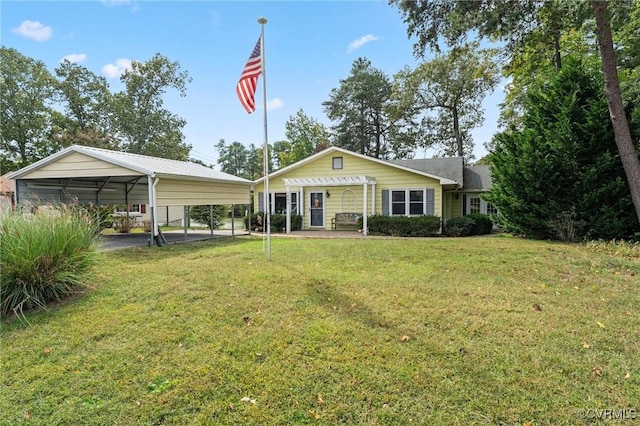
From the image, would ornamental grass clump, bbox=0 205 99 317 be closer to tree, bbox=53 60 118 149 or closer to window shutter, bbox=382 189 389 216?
window shutter, bbox=382 189 389 216

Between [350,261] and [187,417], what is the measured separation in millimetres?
5114

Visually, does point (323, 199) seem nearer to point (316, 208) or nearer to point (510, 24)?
point (316, 208)

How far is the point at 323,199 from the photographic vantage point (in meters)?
17.1

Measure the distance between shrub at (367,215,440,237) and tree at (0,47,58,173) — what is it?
28.0 metres

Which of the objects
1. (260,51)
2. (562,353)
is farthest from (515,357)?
(260,51)

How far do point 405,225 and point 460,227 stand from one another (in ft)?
7.53

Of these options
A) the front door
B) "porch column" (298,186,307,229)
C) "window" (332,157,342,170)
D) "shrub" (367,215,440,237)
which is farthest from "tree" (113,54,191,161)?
"shrub" (367,215,440,237)

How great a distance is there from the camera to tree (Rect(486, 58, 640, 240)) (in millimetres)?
9508

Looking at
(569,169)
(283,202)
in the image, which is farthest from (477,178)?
(283,202)

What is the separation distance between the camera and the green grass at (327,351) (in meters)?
2.53

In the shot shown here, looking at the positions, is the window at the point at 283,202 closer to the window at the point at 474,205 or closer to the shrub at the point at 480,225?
the shrub at the point at 480,225

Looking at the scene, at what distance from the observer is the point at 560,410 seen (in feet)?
8.06

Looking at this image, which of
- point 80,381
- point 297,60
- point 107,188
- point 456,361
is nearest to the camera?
point 80,381

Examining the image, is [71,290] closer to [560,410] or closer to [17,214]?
[17,214]
